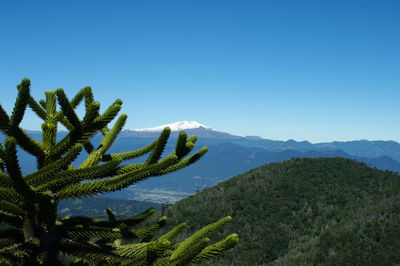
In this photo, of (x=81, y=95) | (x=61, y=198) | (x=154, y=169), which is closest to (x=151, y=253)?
(x=154, y=169)

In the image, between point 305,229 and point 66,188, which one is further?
point 305,229

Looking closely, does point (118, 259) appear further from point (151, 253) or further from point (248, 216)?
point (248, 216)

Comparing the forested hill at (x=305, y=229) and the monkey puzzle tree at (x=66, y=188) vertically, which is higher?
the monkey puzzle tree at (x=66, y=188)

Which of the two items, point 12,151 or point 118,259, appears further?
point 118,259

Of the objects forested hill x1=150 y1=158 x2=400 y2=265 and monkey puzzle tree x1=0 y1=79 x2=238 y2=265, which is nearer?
monkey puzzle tree x1=0 y1=79 x2=238 y2=265

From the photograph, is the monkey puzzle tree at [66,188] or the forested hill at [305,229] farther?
Result: the forested hill at [305,229]

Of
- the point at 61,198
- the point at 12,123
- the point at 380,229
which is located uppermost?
the point at 12,123

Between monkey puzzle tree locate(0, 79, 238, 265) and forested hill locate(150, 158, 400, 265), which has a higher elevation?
monkey puzzle tree locate(0, 79, 238, 265)

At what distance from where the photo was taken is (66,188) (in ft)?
11.9

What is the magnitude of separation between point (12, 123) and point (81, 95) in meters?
1.67

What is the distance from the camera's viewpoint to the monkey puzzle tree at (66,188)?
3.22 metres

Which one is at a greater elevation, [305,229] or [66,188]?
[66,188]

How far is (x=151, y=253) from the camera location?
2.97m

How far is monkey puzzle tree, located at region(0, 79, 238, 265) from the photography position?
3217 millimetres
